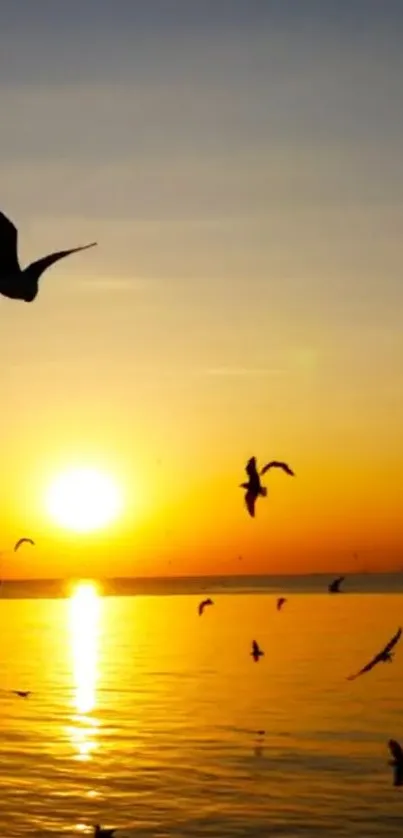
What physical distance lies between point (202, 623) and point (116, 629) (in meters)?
11.5

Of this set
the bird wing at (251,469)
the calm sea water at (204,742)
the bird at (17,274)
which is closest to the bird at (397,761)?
the calm sea water at (204,742)

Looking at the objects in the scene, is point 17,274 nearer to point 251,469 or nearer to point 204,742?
point 251,469

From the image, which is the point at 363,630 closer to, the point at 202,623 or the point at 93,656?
the point at 93,656

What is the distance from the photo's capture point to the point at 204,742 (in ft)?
134

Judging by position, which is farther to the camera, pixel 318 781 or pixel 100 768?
pixel 100 768

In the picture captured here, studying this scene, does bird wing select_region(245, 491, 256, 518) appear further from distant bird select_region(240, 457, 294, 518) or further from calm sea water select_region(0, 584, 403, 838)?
calm sea water select_region(0, 584, 403, 838)

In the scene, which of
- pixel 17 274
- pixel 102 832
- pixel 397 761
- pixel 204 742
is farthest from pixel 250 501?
pixel 204 742

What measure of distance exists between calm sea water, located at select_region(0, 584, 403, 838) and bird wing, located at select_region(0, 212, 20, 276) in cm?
1899

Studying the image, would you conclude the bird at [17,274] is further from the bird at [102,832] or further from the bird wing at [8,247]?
the bird at [102,832]

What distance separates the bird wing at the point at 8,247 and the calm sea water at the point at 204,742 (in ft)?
62.3

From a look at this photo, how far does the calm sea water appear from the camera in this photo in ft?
99.3

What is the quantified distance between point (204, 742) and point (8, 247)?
31.0 metres

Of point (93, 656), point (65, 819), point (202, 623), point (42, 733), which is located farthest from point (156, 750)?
point (202, 623)

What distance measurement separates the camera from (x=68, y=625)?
14300 cm
